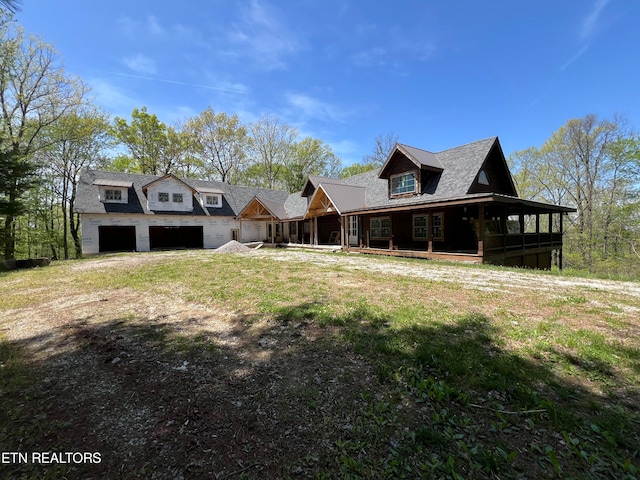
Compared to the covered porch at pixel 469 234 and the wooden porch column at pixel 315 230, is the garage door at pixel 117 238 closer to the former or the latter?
the wooden porch column at pixel 315 230

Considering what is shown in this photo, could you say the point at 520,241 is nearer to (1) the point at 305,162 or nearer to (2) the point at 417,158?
(2) the point at 417,158

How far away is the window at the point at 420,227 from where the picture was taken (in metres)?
15.1

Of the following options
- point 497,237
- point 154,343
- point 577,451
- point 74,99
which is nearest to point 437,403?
point 577,451

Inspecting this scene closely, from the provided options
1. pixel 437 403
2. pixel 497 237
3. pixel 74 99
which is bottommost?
pixel 437 403

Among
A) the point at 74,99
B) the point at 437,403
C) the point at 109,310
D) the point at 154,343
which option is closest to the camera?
the point at 437,403

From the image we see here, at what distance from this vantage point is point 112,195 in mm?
21062

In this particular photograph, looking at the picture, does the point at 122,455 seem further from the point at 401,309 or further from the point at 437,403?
the point at 401,309

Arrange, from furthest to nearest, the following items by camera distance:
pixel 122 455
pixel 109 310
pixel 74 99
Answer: pixel 74 99
pixel 109 310
pixel 122 455

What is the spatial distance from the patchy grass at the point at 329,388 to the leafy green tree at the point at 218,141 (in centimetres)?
3160

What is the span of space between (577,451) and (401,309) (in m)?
3.07

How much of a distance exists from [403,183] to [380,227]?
306 centimetres

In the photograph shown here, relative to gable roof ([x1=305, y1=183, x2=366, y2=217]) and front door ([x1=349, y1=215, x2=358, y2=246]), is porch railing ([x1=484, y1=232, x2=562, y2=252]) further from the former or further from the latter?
front door ([x1=349, y1=215, x2=358, y2=246])

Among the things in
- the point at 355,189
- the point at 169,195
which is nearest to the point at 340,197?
the point at 355,189

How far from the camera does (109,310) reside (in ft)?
17.9
